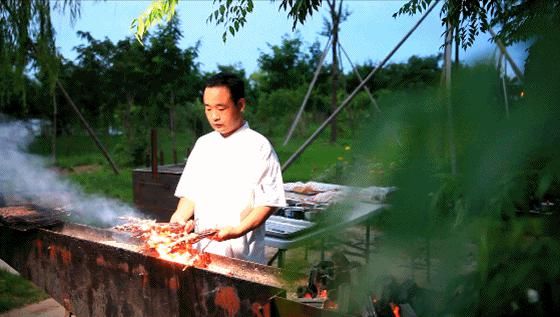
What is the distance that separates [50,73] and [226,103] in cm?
637

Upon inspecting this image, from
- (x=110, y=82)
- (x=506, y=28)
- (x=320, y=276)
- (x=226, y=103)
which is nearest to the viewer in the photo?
(x=506, y=28)

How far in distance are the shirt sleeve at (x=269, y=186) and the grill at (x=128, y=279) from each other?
386 mm

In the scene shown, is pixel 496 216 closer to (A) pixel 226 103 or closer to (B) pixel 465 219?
(B) pixel 465 219

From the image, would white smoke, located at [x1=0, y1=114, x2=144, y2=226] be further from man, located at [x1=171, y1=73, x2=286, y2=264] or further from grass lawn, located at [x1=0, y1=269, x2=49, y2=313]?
Answer: man, located at [x1=171, y1=73, x2=286, y2=264]

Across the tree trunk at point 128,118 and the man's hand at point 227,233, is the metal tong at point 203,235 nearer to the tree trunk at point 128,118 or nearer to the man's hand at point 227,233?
the man's hand at point 227,233

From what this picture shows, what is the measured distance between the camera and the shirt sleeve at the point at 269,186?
2801 millimetres

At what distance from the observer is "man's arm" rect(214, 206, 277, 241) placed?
8.78 ft

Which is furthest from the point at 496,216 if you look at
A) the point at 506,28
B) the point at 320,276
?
the point at 320,276

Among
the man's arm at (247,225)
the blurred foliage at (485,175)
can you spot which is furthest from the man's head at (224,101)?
the blurred foliage at (485,175)

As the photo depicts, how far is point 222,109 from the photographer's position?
287 cm

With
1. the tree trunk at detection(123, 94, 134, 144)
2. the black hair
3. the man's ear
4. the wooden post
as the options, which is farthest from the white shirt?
the tree trunk at detection(123, 94, 134, 144)

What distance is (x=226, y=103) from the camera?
9.35 ft

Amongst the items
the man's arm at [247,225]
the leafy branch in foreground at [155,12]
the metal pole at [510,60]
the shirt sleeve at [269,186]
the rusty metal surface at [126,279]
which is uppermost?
the leafy branch in foreground at [155,12]

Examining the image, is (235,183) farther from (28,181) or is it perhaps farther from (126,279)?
(28,181)
